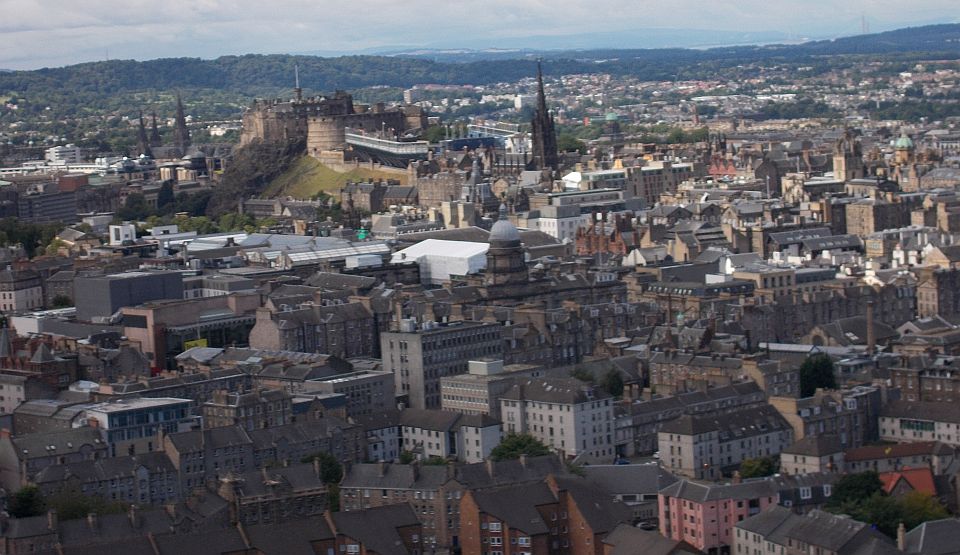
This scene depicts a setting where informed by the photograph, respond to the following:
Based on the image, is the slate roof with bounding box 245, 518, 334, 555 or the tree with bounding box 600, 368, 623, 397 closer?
the slate roof with bounding box 245, 518, 334, 555

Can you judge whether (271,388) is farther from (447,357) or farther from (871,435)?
(871,435)

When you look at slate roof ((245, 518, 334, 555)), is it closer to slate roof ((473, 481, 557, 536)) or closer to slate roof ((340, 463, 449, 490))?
slate roof ((473, 481, 557, 536))

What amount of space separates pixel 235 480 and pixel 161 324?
103ft

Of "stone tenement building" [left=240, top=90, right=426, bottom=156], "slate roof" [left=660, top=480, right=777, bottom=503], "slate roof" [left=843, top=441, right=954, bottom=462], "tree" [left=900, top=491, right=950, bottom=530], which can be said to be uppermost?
"stone tenement building" [left=240, top=90, right=426, bottom=156]

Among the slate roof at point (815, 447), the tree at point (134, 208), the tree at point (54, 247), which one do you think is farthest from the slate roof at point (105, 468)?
the tree at point (134, 208)

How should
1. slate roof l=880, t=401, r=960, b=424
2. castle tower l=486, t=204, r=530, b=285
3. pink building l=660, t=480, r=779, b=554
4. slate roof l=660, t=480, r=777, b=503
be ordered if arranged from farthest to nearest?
1. castle tower l=486, t=204, r=530, b=285
2. slate roof l=880, t=401, r=960, b=424
3. slate roof l=660, t=480, r=777, b=503
4. pink building l=660, t=480, r=779, b=554

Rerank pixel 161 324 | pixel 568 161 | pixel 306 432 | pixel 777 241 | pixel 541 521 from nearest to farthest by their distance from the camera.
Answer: pixel 541 521 → pixel 306 432 → pixel 161 324 → pixel 777 241 → pixel 568 161

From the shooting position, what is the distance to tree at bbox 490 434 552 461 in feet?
268

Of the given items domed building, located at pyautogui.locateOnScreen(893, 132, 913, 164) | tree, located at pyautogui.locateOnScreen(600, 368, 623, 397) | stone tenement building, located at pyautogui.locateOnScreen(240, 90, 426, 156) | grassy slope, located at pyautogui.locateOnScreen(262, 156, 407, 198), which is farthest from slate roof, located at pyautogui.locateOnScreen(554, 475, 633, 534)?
stone tenement building, located at pyautogui.locateOnScreen(240, 90, 426, 156)

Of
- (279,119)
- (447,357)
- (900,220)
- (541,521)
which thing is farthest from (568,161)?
(541,521)

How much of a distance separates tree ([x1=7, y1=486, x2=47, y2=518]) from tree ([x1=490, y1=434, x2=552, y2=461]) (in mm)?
15981

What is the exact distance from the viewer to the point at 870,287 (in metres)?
110

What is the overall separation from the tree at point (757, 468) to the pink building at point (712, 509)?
5.19 meters

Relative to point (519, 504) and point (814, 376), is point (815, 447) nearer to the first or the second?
point (519, 504)
